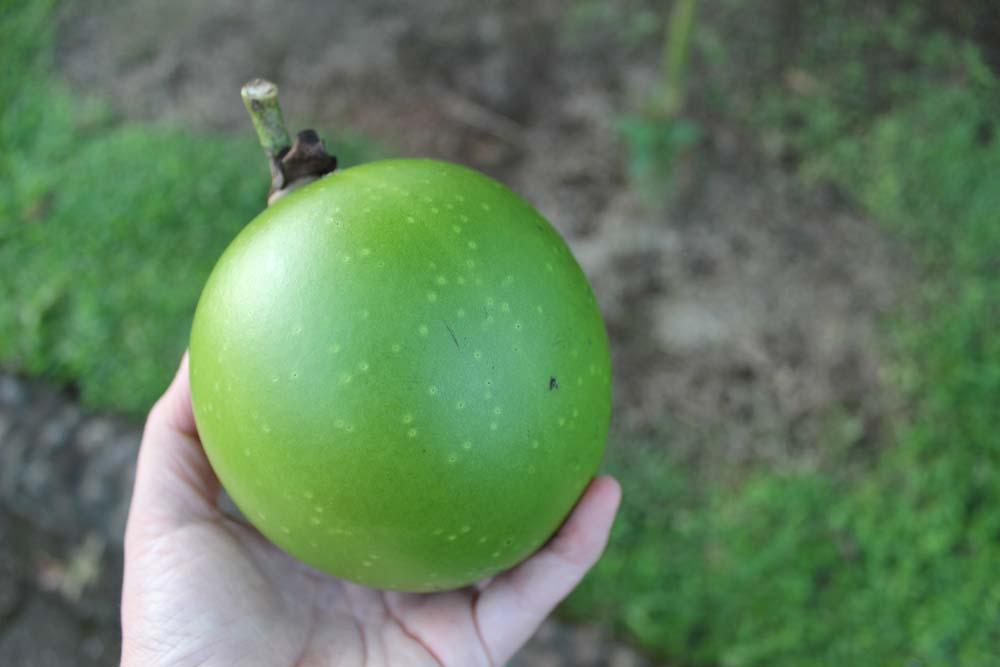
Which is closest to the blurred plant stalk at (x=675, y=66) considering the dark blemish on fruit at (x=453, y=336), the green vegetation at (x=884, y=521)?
the green vegetation at (x=884, y=521)

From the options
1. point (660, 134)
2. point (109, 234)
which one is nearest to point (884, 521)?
point (660, 134)

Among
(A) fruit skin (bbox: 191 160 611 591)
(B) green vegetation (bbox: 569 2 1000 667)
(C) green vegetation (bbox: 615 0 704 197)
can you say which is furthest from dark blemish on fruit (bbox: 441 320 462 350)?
(C) green vegetation (bbox: 615 0 704 197)

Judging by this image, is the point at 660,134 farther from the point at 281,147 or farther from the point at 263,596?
the point at 263,596

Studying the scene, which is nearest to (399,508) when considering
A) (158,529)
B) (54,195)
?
(158,529)

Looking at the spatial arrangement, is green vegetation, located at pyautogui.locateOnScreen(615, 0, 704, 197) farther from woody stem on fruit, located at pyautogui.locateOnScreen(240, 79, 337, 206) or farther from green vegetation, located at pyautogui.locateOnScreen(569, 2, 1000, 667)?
woody stem on fruit, located at pyautogui.locateOnScreen(240, 79, 337, 206)

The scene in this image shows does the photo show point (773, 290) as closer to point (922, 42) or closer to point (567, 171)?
point (567, 171)
